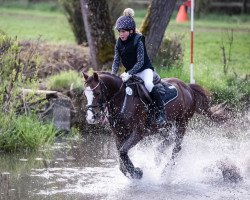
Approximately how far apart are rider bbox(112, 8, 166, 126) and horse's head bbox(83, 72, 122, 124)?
0.26m

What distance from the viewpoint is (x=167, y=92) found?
11.9 m

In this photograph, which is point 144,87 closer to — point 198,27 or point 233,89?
point 233,89

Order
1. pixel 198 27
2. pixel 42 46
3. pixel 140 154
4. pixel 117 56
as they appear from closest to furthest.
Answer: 1. pixel 117 56
2. pixel 140 154
3. pixel 42 46
4. pixel 198 27

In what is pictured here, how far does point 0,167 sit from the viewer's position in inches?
453

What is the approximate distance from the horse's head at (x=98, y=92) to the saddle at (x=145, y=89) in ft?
0.80

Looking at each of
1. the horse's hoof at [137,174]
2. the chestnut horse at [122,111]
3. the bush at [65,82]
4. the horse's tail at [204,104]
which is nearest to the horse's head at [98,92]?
the chestnut horse at [122,111]

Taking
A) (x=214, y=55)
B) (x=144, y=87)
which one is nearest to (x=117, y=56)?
(x=144, y=87)

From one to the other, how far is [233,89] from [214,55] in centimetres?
826

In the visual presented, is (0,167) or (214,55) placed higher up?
(0,167)

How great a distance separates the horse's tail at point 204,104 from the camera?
41.3ft

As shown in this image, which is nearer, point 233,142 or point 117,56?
point 117,56

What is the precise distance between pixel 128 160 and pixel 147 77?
1.28m

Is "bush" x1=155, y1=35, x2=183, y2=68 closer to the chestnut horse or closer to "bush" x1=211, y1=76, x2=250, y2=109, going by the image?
"bush" x1=211, y1=76, x2=250, y2=109

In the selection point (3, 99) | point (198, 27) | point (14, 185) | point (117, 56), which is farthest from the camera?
point (198, 27)
